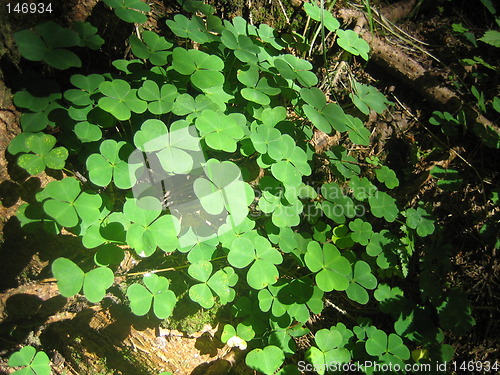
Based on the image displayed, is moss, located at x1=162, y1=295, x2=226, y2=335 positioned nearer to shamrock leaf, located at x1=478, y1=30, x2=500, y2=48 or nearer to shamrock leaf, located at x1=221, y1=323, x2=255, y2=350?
shamrock leaf, located at x1=221, y1=323, x2=255, y2=350

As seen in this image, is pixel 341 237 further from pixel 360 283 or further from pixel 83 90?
pixel 83 90

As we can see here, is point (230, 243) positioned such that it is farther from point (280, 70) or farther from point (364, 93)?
point (364, 93)

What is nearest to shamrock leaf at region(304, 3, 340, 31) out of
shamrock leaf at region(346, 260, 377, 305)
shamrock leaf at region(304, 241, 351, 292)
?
shamrock leaf at region(304, 241, 351, 292)

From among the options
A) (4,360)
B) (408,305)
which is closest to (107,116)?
(4,360)

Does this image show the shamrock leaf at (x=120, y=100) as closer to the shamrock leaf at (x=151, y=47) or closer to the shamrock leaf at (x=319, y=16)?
the shamrock leaf at (x=151, y=47)

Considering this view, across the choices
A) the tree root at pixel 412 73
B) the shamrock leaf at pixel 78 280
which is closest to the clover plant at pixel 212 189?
the shamrock leaf at pixel 78 280

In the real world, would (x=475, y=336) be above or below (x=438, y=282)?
below

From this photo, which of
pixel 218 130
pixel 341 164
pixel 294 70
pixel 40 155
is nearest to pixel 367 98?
pixel 341 164
